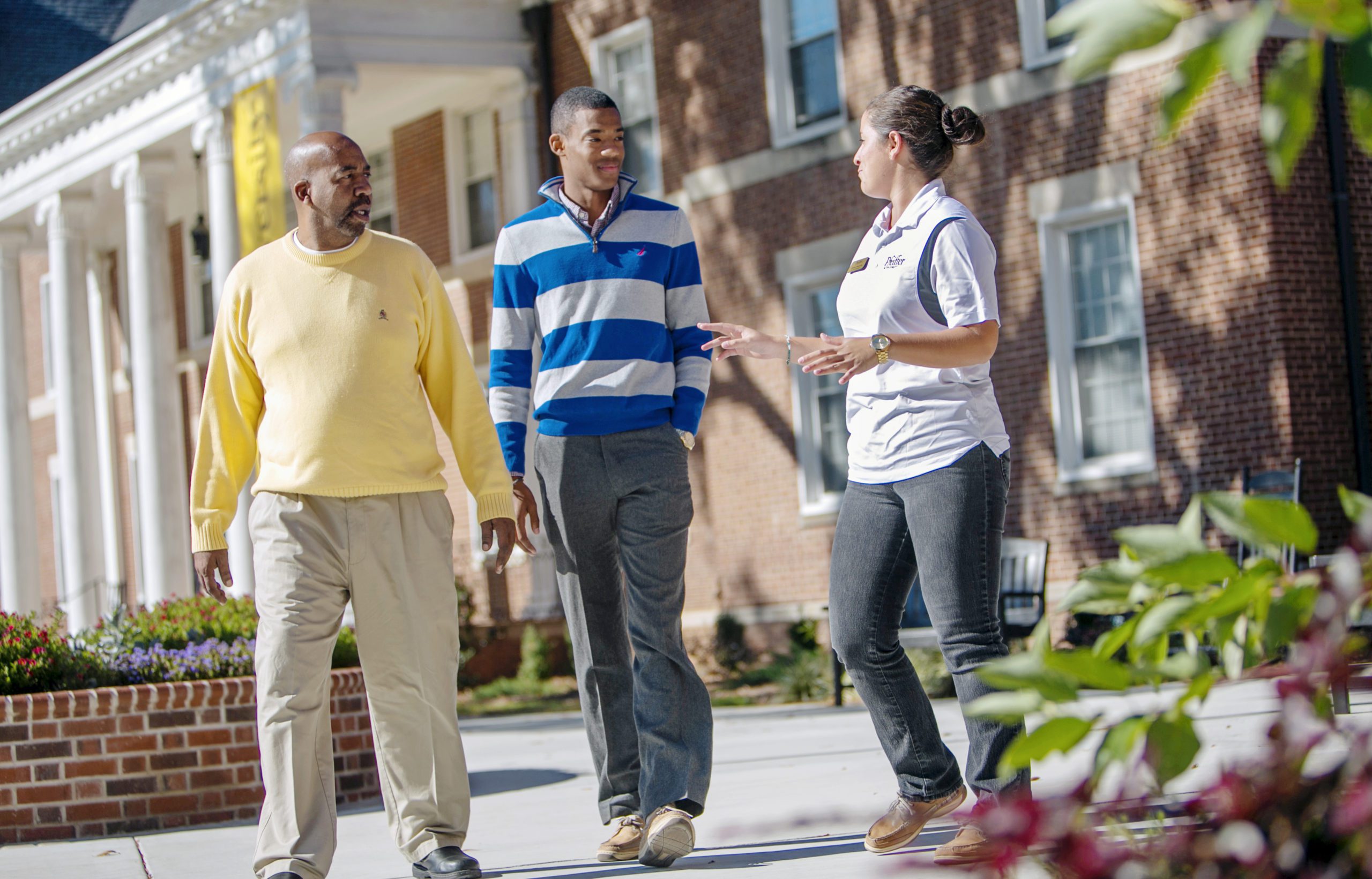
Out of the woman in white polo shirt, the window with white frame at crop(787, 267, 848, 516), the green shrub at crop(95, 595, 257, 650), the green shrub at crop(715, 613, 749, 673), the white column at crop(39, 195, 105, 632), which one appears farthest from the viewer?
the white column at crop(39, 195, 105, 632)

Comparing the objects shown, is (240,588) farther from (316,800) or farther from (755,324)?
(316,800)

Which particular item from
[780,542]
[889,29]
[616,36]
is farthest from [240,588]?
[889,29]

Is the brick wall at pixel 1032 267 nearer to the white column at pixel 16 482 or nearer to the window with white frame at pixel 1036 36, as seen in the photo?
the window with white frame at pixel 1036 36

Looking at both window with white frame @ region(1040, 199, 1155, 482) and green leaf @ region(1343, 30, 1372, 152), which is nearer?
green leaf @ region(1343, 30, 1372, 152)

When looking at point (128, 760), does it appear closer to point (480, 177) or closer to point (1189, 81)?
point (1189, 81)

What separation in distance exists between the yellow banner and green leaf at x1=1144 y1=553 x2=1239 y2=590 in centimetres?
1601

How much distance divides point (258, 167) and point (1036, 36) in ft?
27.9

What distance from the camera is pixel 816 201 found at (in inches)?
601

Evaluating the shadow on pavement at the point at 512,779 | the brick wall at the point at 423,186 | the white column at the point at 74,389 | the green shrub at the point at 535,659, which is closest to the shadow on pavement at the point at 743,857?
the shadow on pavement at the point at 512,779

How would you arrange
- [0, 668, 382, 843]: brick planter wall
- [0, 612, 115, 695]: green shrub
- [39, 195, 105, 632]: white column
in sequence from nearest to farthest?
[0, 668, 382, 843]: brick planter wall < [0, 612, 115, 695]: green shrub < [39, 195, 105, 632]: white column

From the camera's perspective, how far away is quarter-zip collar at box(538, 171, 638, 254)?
4980 mm

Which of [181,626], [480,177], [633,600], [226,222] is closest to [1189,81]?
[633,600]

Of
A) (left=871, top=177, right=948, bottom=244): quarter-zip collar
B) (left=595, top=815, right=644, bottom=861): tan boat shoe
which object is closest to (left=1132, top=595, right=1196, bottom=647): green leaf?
(left=871, top=177, right=948, bottom=244): quarter-zip collar

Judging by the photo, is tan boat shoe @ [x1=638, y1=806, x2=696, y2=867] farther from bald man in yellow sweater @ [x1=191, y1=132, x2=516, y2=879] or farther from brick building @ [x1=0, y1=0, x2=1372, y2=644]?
brick building @ [x1=0, y1=0, x2=1372, y2=644]
